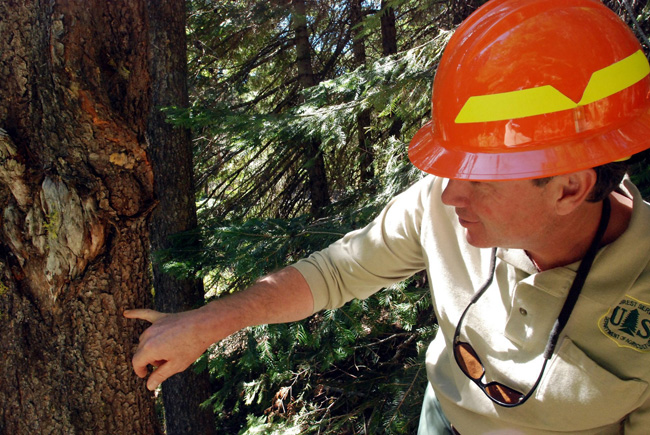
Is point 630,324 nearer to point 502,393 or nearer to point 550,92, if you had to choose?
point 502,393

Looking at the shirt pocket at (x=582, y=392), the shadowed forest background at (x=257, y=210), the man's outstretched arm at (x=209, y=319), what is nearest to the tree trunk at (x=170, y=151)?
the shadowed forest background at (x=257, y=210)

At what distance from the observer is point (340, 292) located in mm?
2107

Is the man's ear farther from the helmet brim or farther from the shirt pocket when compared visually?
the shirt pocket

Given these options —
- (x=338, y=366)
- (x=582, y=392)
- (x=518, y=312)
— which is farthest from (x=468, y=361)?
(x=338, y=366)

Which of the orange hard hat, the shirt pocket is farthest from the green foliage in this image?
the orange hard hat

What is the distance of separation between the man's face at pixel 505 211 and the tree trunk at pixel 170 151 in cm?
290

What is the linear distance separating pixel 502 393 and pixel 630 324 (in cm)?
49

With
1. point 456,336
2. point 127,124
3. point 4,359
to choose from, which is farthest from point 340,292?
point 4,359

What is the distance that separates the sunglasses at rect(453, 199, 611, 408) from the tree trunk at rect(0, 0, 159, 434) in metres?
1.38

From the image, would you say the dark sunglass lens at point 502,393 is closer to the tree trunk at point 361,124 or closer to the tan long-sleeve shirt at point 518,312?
the tan long-sleeve shirt at point 518,312

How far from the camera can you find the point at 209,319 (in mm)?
1681

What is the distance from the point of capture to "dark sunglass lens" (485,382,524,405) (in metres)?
1.58

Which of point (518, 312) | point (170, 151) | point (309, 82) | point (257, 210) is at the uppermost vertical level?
point (309, 82)

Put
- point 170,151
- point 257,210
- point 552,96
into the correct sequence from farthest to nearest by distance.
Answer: point 257,210
point 170,151
point 552,96
